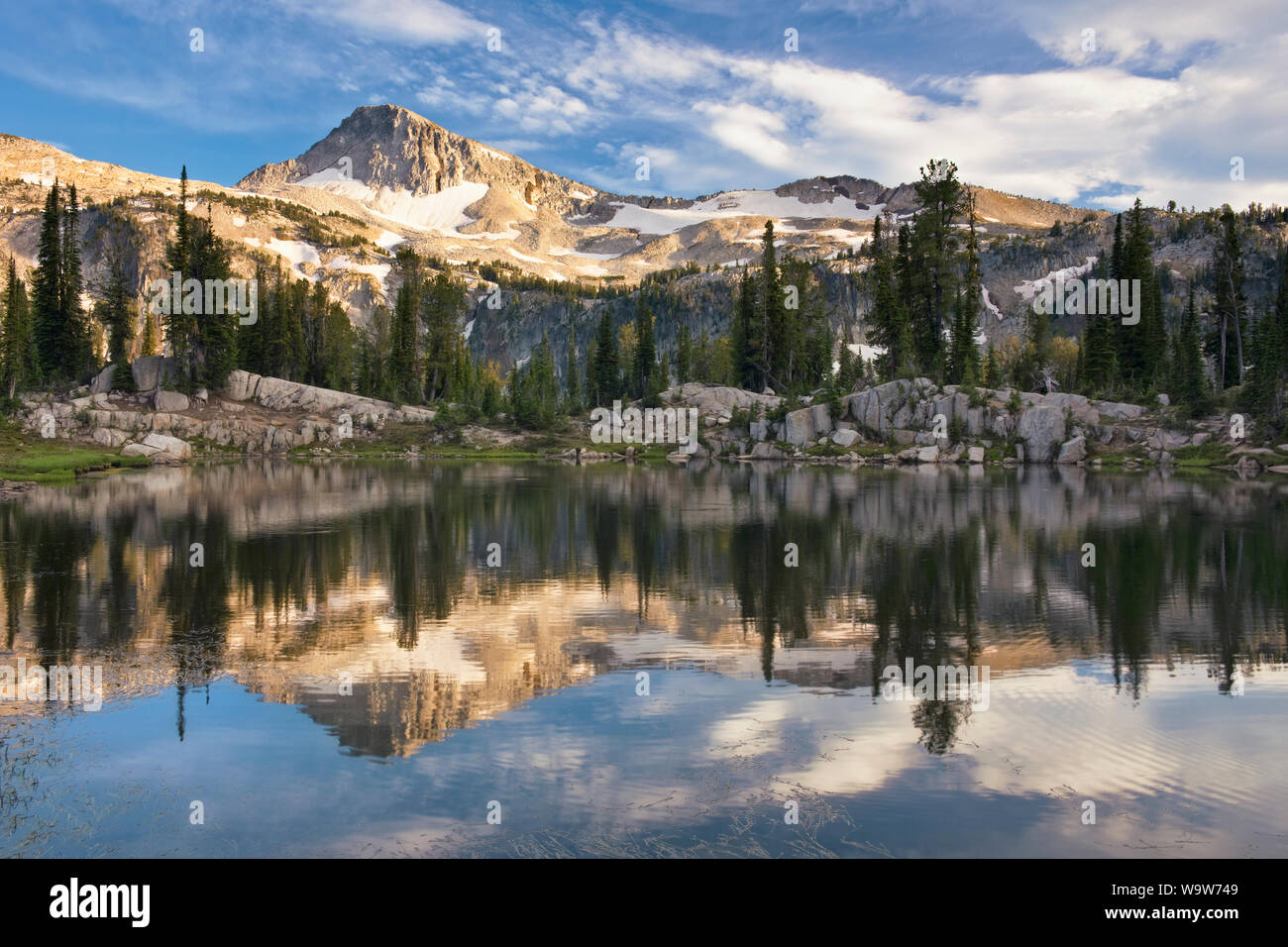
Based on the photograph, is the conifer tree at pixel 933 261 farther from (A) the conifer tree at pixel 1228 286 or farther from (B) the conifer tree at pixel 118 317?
(B) the conifer tree at pixel 118 317

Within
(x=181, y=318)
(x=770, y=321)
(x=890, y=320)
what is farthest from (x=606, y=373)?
(x=181, y=318)

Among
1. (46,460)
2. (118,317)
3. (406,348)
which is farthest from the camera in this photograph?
(406,348)

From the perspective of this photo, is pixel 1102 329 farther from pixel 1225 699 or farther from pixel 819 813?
pixel 819 813

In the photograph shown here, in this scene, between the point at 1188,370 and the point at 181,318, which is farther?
the point at 181,318

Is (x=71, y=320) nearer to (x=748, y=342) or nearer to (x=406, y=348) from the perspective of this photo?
(x=406, y=348)


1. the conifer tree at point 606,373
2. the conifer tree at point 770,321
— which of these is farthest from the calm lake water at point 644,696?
the conifer tree at point 606,373

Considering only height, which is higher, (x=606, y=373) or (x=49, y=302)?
(x=49, y=302)

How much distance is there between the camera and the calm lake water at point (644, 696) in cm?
973

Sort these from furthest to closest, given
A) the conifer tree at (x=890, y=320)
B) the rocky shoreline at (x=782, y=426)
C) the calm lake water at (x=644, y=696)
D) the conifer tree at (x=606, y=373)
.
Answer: the conifer tree at (x=606, y=373) < the conifer tree at (x=890, y=320) < the rocky shoreline at (x=782, y=426) < the calm lake water at (x=644, y=696)

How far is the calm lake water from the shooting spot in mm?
9727

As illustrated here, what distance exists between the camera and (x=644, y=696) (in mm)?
14539

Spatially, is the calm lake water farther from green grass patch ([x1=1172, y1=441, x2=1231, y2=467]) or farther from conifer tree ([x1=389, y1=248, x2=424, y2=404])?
conifer tree ([x1=389, y1=248, x2=424, y2=404])

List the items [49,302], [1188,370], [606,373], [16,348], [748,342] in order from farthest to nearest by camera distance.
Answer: [606,373]
[748,342]
[49,302]
[16,348]
[1188,370]

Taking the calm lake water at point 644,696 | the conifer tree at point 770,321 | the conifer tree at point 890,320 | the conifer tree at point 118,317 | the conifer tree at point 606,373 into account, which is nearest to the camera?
the calm lake water at point 644,696
